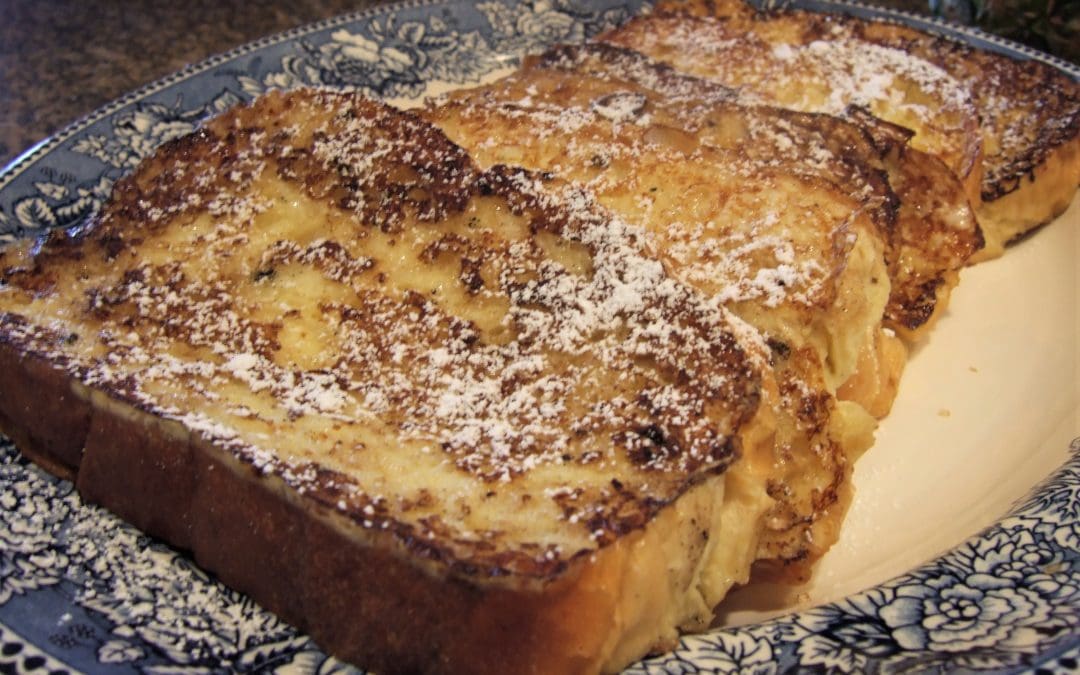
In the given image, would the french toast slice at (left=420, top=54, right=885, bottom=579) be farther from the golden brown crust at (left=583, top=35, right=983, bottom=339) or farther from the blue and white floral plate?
the blue and white floral plate

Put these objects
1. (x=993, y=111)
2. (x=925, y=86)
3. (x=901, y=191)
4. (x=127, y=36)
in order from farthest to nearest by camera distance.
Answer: (x=127, y=36)
(x=993, y=111)
(x=925, y=86)
(x=901, y=191)

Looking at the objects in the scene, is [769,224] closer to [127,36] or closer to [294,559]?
[294,559]

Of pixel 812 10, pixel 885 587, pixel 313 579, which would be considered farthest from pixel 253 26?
pixel 885 587

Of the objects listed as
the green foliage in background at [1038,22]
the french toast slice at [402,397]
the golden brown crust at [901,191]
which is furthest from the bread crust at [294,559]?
the green foliage in background at [1038,22]

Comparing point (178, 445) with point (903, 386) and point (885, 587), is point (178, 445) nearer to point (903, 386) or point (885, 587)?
point (885, 587)

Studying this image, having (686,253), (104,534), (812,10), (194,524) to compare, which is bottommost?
(104,534)

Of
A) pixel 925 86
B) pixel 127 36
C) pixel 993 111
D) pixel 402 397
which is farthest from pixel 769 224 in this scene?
pixel 127 36

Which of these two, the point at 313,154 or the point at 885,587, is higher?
the point at 313,154
